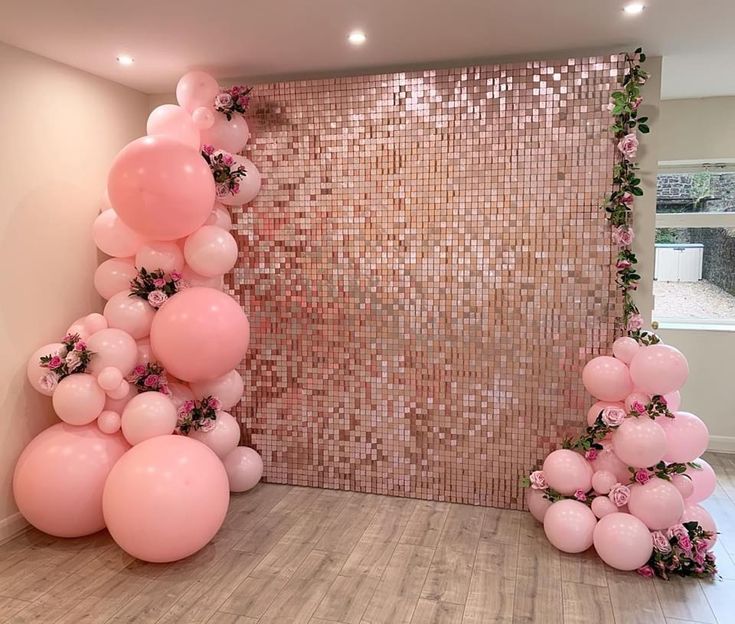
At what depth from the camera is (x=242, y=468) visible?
3.83m

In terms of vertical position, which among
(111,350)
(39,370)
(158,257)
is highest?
(158,257)

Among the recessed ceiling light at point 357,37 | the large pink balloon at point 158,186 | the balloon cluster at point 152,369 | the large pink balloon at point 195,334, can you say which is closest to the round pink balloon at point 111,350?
the balloon cluster at point 152,369

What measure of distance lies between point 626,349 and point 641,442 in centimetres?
50

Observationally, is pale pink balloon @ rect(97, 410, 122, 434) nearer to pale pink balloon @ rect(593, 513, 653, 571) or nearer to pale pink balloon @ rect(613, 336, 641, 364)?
pale pink balloon @ rect(593, 513, 653, 571)

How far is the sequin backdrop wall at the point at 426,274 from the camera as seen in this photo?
3.49 m

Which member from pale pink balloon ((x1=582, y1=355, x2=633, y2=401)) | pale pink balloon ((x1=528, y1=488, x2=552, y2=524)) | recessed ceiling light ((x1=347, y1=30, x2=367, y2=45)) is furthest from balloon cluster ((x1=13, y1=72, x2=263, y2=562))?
pale pink balloon ((x1=582, y1=355, x2=633, y2=401))

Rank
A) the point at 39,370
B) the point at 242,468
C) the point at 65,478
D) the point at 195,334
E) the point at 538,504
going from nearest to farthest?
the point at 65,478
the point at 195,334
the point at 39,370
the point at 538,504
the point at 242,468

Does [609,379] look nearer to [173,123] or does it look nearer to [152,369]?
[152,369]

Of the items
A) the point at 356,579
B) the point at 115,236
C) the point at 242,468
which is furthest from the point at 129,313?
the point at 356,579

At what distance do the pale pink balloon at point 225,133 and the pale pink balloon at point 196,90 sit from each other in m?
0.10

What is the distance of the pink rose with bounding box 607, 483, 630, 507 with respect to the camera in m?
3.08

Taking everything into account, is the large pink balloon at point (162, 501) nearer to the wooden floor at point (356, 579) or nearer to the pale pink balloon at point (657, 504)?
the wooden floor at point (356, 579)

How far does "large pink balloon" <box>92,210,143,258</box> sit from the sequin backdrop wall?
0.71 metres

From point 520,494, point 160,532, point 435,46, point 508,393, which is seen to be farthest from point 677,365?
point 160,532
